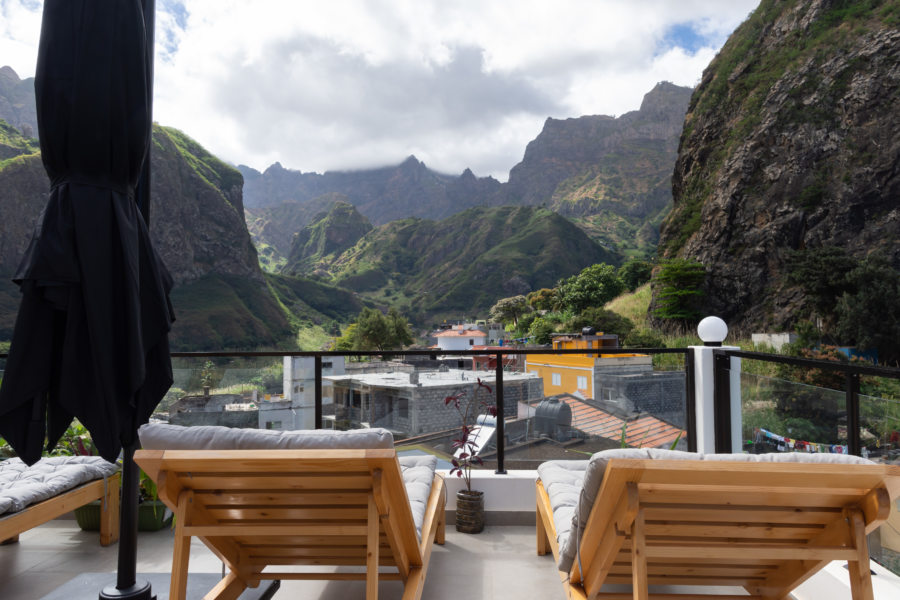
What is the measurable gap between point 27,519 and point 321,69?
48.0 meters

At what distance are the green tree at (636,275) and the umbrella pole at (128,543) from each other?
112 ft

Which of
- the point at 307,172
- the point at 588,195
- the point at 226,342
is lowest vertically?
the point at 226,342

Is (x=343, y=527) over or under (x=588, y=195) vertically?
under

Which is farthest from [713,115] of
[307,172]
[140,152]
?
[307,172]

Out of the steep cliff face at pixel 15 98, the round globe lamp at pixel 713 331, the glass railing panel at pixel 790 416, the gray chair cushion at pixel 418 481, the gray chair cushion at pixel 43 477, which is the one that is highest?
the steep cliff face at pixel 15 98

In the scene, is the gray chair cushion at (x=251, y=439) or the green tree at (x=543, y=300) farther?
the green tree at (x=543, y=300)

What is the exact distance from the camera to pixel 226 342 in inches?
1617

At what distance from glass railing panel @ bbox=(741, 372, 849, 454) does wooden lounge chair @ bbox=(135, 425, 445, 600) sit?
6.02 feet

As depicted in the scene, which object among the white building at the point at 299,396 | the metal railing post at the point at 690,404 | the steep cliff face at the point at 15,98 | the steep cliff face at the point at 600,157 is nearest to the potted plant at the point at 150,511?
the white building at the point at 299,396

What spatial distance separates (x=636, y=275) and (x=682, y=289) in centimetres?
1325

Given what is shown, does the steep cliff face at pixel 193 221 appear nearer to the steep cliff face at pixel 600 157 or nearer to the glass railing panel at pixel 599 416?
the glass railing panel at pixel 599 416

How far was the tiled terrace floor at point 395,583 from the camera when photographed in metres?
1.86

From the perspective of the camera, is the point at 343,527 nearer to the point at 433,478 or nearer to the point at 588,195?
the point at 433,478

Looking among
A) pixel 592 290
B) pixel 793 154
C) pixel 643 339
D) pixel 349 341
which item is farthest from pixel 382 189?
pixel 793 154
